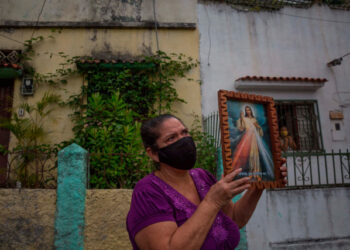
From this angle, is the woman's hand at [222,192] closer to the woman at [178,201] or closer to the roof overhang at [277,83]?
the woman at [178,201]

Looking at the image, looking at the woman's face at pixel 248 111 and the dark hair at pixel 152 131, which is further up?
the woman's face at pixel 248 111

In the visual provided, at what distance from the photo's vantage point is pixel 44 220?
12.0ft

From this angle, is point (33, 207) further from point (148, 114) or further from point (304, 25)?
point (304, 25)

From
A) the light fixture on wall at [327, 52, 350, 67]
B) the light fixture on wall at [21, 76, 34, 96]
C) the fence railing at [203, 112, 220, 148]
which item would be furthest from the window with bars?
the light fixture on wall at [21, 76, 34, 96]

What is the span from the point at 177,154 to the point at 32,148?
435cm

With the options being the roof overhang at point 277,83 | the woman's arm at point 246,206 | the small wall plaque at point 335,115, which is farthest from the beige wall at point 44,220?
the small wall plaque at point 335,115

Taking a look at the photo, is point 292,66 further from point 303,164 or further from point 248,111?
point 248,111

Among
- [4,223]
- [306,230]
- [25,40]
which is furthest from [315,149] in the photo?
[25,40]

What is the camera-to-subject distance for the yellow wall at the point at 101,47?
6203mm

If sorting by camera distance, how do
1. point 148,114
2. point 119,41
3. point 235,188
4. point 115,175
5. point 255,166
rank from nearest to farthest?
point 235,188, point 255,166, point 115,175, point 148,114, point 119,41

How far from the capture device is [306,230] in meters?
4.85

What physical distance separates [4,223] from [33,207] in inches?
17.3

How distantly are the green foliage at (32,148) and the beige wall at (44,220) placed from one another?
0.42 meters

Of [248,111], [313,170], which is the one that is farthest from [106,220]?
[313,170]
